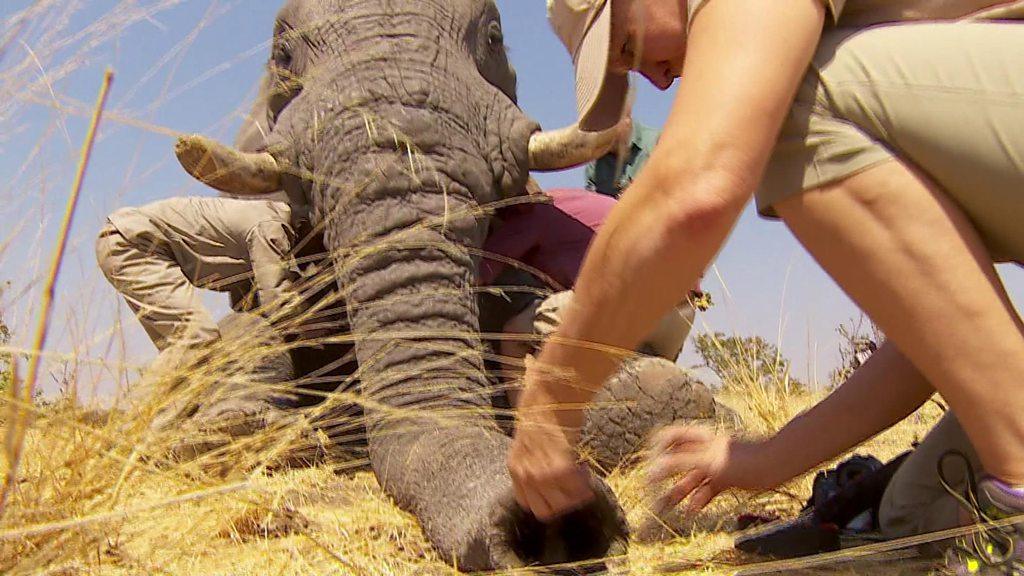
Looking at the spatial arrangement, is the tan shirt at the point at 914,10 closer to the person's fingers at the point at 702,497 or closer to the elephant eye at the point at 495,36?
the person's fingers at the point at 702,497

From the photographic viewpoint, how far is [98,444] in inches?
62.8

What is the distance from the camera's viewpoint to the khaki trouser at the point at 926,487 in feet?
5.81

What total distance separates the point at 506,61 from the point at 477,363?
158cm

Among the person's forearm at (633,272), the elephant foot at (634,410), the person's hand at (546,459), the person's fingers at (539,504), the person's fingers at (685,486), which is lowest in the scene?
the elephant foot at (634,410)

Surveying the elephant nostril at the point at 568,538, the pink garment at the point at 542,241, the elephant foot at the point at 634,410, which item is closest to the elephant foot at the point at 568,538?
the elephant nostril at the point at 568,538

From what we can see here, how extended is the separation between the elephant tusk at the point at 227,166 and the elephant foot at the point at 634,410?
1228 mm

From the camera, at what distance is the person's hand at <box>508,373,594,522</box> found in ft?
4.69

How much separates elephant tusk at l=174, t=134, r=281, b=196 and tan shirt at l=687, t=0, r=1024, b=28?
74.0 inches

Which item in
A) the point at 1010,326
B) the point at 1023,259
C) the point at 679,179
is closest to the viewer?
the point at 679,179

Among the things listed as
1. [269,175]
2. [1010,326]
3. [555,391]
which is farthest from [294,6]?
[1010,326]

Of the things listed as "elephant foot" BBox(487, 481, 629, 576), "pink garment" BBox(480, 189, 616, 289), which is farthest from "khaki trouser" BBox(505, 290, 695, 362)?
"elephant foot" BBox(487, 481, 629, 576)

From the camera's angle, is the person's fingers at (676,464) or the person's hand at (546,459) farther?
the person's fingers at (676,464)

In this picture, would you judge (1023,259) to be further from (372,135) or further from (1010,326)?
(372,135)

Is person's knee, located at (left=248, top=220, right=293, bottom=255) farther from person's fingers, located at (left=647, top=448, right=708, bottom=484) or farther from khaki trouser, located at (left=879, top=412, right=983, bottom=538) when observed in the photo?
khaki trouser, located at (left=879, top=412, right=983, bottom=538)
